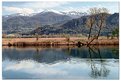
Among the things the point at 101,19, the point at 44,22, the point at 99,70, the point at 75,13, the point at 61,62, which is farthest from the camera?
the point at 44,22

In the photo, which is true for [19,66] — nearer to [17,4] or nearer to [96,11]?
[17,4]

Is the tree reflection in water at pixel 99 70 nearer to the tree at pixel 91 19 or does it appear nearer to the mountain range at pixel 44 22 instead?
the mountain range at pixel 44 22

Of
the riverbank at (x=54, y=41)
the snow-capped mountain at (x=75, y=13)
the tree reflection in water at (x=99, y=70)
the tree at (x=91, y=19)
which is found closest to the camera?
the tree reflection in water at (x=99, y=70)

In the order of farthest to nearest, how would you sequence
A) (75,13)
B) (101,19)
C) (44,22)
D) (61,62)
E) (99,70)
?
(44,22)
(101,19)
(75,13)
(61,62)
(99,70)

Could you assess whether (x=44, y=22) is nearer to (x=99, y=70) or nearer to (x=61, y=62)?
(x=61, y=62)

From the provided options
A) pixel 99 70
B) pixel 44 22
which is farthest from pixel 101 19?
pixel 99 70

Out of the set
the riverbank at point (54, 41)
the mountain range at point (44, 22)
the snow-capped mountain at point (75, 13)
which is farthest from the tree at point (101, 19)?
the snow-capped mountain at point (75, 13)

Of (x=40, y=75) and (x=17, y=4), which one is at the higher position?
(x=17, y=4)

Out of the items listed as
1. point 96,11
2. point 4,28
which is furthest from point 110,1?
point 4,28

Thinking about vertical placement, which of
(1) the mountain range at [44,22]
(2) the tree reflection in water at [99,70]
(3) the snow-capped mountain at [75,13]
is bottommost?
(2) the tree reflection in water at [99,70]
